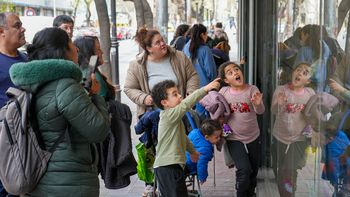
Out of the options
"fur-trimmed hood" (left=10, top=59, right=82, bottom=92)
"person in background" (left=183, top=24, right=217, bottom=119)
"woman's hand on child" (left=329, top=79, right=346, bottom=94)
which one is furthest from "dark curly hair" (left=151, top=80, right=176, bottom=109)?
"person in background" (left=183, top=24, right=217, bottom=119)

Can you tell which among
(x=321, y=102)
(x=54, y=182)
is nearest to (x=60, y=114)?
(x=54, y=182)

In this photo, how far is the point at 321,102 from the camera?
2.84 m

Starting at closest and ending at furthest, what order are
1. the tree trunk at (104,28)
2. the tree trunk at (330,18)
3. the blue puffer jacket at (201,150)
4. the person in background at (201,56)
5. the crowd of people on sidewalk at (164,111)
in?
the tree trunk at (330,18) → the crowd of people on sidewalk at (164,111) → the blue puffer jacket at (201,150) → the person in background at (201,56) → the tree trunk at (104,28)

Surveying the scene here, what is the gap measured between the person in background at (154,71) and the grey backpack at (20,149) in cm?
236

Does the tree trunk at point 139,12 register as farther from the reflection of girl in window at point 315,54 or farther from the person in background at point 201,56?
the reflection of girl in window at point 315,54

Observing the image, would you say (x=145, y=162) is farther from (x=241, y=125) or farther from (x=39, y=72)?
(x=39, y=72)

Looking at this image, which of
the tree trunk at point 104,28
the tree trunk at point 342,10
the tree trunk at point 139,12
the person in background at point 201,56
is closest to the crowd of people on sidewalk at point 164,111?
the tree trunk at point 342,10

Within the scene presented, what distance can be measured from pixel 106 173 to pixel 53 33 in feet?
5.28

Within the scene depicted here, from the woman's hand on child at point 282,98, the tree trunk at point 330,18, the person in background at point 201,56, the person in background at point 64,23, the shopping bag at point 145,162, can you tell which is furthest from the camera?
the person in background at point 201,56

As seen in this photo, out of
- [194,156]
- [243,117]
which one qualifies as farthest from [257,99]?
[194,156]

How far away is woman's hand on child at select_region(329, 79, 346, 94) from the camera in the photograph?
2.39m

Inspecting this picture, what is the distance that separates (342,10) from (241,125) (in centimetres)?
296

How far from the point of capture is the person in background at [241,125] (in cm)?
528

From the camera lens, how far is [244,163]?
5.23m
